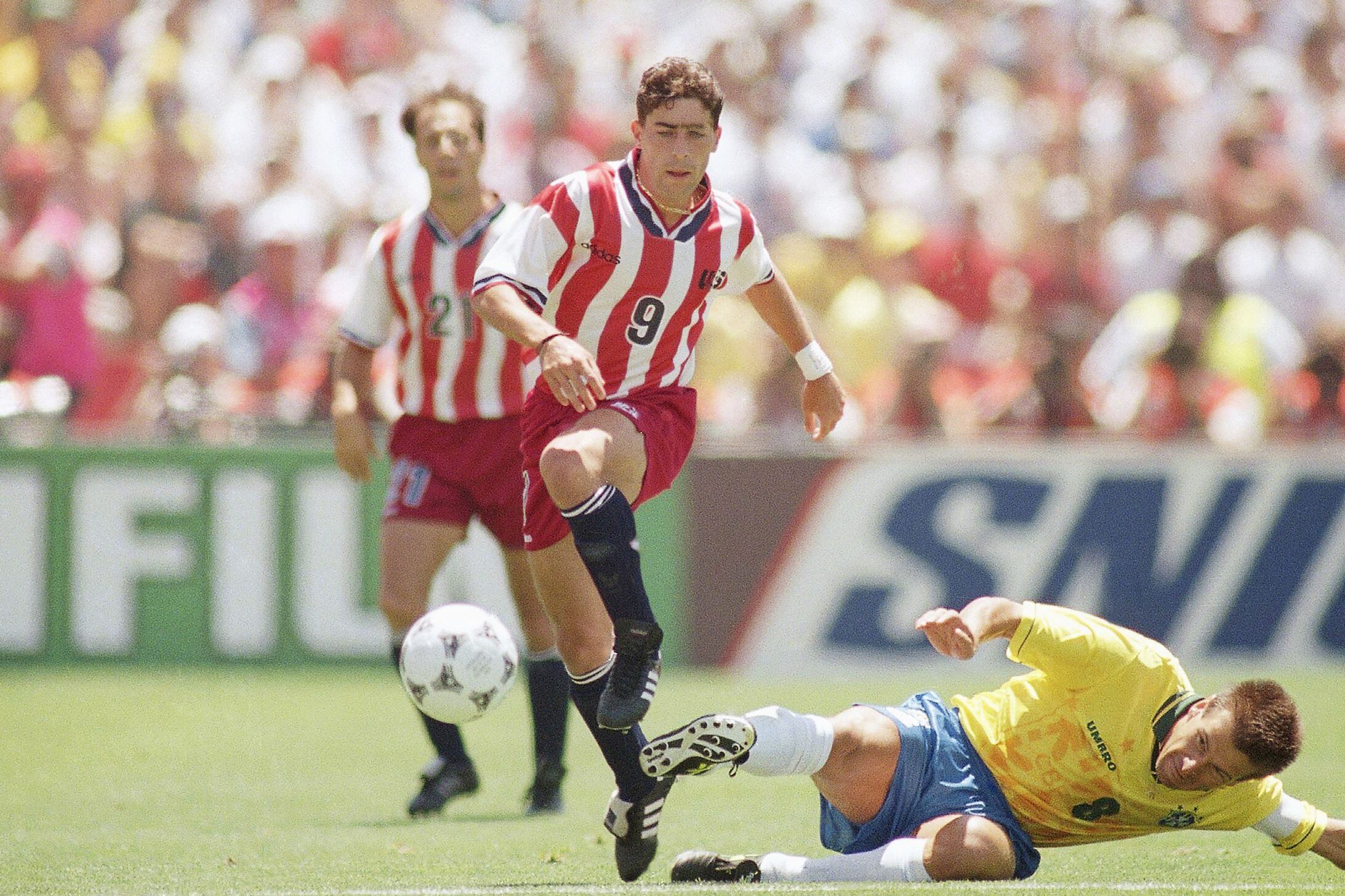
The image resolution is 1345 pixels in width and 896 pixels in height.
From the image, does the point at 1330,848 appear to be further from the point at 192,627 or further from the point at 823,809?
the point at 192,627

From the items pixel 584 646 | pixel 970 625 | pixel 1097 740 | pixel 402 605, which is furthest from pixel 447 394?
pixel 1097 740

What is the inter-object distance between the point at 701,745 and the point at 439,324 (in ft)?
9.20

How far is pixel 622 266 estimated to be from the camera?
5.71 m

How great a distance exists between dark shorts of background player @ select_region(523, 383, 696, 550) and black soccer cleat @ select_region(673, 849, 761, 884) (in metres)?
1.04

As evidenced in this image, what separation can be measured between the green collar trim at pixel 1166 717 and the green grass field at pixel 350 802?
357mm

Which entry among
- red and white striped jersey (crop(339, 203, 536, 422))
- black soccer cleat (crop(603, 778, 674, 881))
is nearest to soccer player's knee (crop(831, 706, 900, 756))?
black soccer cleat (crop(603, 778, 674, 881))

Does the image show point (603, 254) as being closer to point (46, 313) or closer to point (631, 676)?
point (631, 676)

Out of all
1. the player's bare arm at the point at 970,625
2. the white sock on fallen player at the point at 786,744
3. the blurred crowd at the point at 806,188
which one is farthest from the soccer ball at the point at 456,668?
the blurred crowd at the point at 806,188

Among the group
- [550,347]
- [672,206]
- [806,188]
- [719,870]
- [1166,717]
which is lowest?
[719,870]

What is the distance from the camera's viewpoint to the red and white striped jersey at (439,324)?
745 centimetres

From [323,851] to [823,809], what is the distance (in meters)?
1.64

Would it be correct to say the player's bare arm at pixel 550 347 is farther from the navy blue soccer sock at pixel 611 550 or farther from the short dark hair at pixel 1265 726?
the short dark hair at pixel 1265 726

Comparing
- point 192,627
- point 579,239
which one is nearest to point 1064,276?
point 192,627

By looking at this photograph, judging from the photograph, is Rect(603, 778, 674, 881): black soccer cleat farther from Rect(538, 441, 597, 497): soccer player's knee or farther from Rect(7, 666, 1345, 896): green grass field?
Rect(538, 441, 597, 497): soccer player's knee
